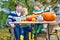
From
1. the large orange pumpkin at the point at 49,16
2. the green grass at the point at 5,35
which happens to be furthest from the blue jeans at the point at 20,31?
the large orange pumpkin at the point at 49,16

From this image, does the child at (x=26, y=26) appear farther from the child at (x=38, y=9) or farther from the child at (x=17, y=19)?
the child at (x=38, y=9)

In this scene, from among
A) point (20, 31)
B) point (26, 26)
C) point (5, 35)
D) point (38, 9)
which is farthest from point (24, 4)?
point (5, 35)

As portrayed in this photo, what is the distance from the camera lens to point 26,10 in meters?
4.45

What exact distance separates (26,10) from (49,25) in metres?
0.60

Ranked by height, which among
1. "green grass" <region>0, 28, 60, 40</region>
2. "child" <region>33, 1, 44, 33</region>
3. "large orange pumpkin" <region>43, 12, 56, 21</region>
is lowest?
"green grass" <region>0, 28, 60, 40</region>

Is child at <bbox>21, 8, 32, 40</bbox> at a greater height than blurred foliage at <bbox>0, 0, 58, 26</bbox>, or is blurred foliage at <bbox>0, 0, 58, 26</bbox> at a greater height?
blurred foliage at <bbox>0, 0, 58, 26</bbox>

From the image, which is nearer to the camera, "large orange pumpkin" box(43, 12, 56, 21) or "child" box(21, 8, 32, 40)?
"large orange pumpkin" box(43, 12, 56, 21)

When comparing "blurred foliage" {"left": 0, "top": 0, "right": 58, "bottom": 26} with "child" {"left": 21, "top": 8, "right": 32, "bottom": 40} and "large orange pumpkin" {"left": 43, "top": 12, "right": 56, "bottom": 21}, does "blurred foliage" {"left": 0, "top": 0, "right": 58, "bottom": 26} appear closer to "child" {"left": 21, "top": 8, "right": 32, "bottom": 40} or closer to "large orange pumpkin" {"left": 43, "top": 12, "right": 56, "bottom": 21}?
"child" {"left": 21, "top": 8, "right": 32, "bottom": 40}

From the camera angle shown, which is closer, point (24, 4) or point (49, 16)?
point (49, 16)

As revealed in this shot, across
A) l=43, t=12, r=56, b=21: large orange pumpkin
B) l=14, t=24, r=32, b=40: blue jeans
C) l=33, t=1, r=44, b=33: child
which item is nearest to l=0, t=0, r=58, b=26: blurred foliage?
l=33, t=1, r=44, b=33: child

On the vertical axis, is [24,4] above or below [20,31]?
above

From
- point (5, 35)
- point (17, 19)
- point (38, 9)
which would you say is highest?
point (38, 9)

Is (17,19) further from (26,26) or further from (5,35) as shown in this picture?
(5,35)

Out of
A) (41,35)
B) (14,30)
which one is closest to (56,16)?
(41,35)
